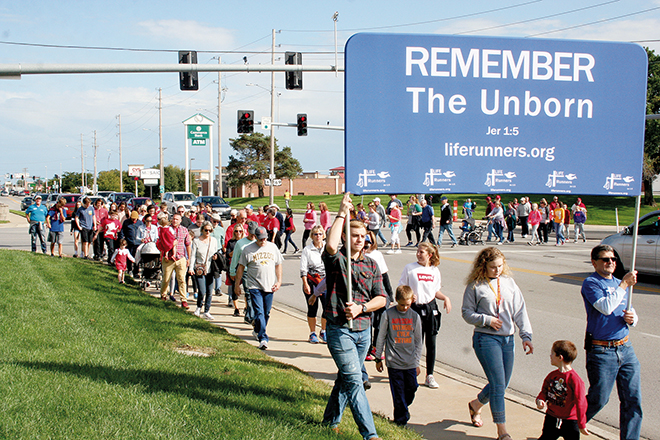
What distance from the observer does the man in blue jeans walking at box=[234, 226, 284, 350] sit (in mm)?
7961

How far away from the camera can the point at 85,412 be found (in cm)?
450

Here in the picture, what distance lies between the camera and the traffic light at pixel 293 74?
591 inches

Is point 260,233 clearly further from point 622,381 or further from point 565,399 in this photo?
point 622,381

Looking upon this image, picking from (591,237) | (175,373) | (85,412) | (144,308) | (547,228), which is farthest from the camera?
(591,237)

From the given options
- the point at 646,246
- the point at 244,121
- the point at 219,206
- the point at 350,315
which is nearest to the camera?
the point at 350,315

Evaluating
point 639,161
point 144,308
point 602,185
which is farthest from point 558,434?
point 144,308

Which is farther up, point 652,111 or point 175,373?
point 652,111

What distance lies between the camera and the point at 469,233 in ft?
78.4

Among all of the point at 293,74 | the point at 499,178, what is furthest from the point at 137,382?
the point at 293,74

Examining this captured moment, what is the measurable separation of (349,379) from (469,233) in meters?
20.2

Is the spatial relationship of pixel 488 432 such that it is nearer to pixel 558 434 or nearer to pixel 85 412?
pixel 558 434

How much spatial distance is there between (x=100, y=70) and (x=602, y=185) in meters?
10.0

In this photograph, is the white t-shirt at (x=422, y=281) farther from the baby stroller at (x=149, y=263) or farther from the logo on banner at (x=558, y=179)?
the baby stroller at (x=149, y=263)

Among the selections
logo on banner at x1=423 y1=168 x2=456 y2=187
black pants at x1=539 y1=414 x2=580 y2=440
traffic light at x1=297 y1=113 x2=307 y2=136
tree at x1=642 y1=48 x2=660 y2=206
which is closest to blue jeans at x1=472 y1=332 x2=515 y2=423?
black pants at x1=539 y1=414 x2=580 y2=440
